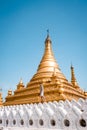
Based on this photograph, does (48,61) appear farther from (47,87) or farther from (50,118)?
(50,118)

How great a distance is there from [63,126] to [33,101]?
13.8m

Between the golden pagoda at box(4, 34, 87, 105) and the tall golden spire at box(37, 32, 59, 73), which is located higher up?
the tall golden spire at box(37, 32, 59, 73)

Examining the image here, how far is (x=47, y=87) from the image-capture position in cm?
2680

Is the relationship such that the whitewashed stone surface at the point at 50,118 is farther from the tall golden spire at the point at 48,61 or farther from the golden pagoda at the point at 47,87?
the tall golden spire at the point at 48,61

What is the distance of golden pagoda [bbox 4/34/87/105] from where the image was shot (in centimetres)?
2480

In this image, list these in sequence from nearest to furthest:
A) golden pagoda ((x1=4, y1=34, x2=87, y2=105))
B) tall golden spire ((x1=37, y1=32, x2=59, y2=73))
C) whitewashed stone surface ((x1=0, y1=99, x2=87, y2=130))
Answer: whitewashed stone surface ((x1=0, y1=99, x2=87, y2=130)) < golden pagoda ((x1=4, y1=34, x2=87, y2=105)) < tall golden spire ((x1=37, y1=32, x2=59, y2=73))

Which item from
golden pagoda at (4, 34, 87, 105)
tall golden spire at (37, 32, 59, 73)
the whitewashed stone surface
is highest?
tall golden spire at (37, 32, 59, 73)

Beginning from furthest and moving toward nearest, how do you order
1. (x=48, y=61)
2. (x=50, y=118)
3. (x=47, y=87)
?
(x=48, y=61), (x=47, y=87), (x=50, y=118)

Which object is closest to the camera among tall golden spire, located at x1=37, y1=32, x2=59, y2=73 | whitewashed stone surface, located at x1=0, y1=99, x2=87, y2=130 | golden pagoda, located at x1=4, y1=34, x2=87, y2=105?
whitewashed stone surface, located at x1=0, y1=99, x2=87, y2=130

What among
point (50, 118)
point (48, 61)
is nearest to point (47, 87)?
point (48, 61)

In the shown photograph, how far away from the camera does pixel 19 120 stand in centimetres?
1532

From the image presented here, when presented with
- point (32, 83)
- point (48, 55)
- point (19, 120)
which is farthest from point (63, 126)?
point (48, 55)

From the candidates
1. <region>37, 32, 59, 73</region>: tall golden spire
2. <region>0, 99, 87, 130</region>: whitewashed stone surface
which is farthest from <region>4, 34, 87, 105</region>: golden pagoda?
<region>0, 99, 87, 130</region>: whitewashed stone surface

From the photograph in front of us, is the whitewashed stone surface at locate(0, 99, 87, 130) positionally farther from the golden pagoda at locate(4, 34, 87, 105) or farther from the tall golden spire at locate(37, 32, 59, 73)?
the tall golden spire at locate(37, 32, 59, 73)
